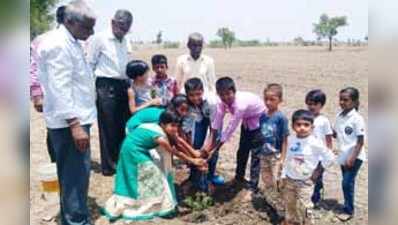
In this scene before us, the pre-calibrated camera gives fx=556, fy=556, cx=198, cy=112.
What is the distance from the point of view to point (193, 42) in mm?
4129

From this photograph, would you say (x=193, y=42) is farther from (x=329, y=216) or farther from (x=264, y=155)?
(x=329, y=216)

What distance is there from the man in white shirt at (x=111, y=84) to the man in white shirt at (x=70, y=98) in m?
0.49

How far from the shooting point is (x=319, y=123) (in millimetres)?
3781

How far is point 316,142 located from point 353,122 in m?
0.28

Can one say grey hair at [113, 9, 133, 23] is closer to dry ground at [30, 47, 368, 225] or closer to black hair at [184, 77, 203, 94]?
dry ground at [30, 47, 368, 225]

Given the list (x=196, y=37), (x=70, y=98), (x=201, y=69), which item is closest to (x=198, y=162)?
(x=201, y=69)

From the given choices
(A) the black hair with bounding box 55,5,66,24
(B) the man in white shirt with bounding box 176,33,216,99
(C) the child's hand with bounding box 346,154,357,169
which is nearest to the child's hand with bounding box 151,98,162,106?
(B) the man in white shirt with bounding box 176,33,216,99

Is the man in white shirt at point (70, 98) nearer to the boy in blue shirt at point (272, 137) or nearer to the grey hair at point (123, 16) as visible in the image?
the grey hair at point (123, 16)

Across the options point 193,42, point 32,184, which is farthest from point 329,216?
point 32,184

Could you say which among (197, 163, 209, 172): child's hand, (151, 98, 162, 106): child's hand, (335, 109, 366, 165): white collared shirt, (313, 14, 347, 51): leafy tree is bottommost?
(197, 163, 209, 172): child's hand

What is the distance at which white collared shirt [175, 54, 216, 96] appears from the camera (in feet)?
13.8

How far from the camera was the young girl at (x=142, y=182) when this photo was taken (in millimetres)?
4105

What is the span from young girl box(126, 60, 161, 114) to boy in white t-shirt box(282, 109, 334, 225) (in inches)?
46.6

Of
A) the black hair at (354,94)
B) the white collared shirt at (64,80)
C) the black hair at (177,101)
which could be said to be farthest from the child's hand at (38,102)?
the black hair at (354,94)
